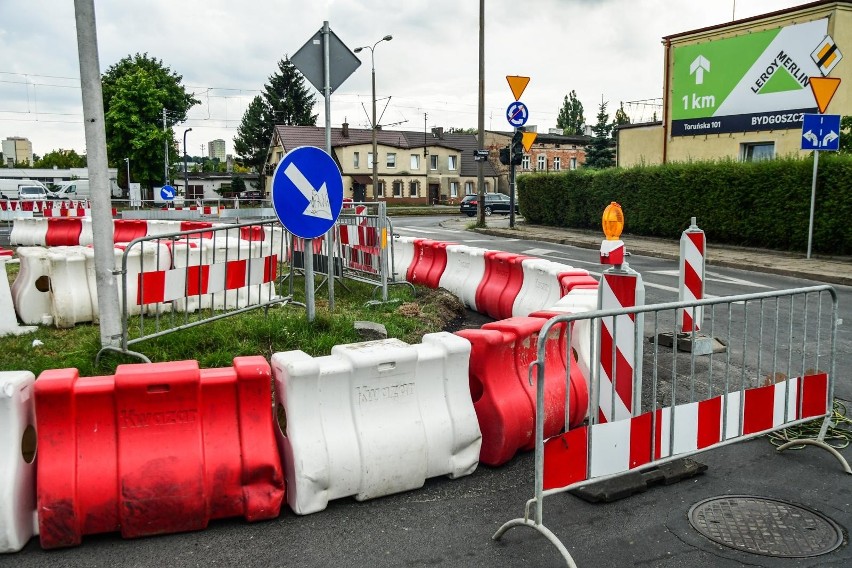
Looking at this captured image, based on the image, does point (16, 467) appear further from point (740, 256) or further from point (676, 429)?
point (740, 256)

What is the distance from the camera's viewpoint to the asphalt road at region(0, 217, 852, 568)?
3594 millimetres

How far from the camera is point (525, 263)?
9047mm

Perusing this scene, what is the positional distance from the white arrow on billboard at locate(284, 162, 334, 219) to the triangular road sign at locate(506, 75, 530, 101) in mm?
17490

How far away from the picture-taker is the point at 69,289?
27.6ft

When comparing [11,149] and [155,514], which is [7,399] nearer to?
[155,514]

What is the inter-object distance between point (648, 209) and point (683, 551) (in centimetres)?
1956

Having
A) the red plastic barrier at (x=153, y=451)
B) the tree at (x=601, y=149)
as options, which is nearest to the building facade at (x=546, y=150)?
Answer: the tree at (x=601, y=149)

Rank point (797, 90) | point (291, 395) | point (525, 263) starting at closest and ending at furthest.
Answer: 1. point (291, 395)
2. point (525, 263)
3. point (797, 90)

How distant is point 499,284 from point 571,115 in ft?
392

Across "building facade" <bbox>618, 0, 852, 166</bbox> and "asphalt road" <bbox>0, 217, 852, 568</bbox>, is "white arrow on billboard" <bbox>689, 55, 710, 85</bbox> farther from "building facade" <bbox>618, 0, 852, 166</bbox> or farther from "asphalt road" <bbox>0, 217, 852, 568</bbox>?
"asphalt road" <bbox>0, 217, 852, 568</bbox>

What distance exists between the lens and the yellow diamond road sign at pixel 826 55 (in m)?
21.0

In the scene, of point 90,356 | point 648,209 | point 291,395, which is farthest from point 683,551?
point 648,209

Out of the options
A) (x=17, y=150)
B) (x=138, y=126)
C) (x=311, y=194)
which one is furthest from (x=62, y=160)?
(x=311, y=194)

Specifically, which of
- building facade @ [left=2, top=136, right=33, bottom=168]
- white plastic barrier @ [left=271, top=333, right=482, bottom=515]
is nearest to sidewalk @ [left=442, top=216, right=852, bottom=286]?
white plastic barrier @ [left=271, top=333, right=482, bottom=515]
